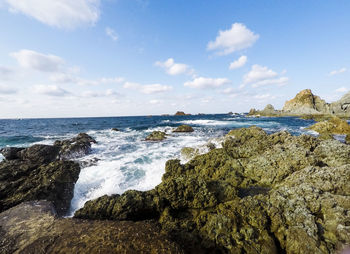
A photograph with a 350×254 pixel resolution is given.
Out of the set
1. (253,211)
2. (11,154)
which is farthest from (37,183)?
(11,154)

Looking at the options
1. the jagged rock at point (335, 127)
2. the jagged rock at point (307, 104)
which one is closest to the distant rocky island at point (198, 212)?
the jagged rock at point (335, 127)

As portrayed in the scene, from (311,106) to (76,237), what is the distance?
106890mm

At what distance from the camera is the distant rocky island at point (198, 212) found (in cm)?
254

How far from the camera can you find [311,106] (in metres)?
78.8

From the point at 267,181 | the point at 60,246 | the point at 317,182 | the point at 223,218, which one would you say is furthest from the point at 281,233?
the point at 60,246

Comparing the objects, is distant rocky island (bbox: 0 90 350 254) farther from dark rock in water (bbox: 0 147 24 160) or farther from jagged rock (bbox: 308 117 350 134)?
jagged rock (bbox: 308 117 350 134)

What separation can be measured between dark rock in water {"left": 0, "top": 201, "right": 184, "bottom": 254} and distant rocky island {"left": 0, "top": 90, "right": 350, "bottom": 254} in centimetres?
2

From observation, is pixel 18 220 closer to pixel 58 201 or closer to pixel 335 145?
pixel 58 201

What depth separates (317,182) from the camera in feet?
15.9

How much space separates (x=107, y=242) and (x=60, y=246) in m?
0.75

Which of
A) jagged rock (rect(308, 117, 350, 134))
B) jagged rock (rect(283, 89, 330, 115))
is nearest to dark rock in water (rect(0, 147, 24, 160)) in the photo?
jagged rock (rect(308, 117, 350, 134))

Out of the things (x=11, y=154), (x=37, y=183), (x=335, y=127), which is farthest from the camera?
(x=335, y=127)

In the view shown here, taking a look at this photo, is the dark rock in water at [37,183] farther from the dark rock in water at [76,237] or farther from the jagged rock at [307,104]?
the jagged rock at [307,104]

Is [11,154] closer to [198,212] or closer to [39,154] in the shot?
[39,154]
